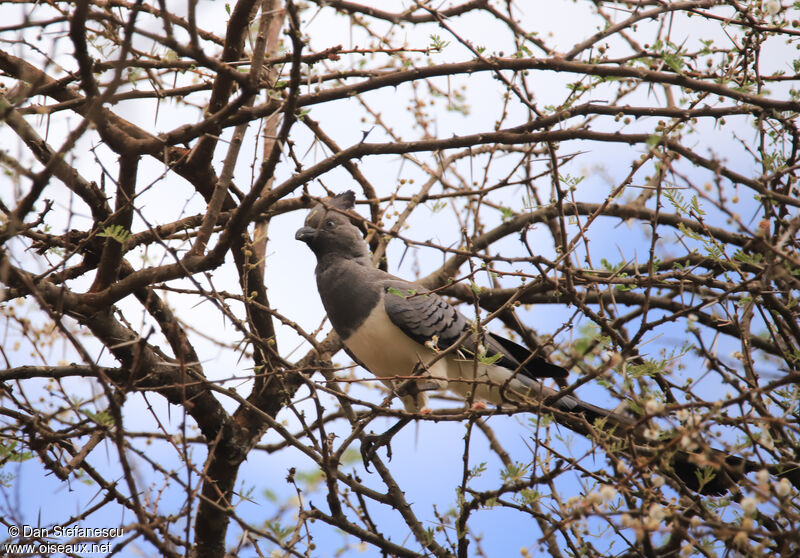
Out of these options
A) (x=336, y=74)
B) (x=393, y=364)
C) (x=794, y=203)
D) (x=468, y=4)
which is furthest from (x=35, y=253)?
(x=794, y=203)

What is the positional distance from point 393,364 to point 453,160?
2.22 metres

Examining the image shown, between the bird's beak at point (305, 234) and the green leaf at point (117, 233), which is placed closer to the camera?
the green leaf at point (117, 233)

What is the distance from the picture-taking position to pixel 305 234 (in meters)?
5.61

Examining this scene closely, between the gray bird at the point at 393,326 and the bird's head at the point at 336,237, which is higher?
the bird's head at the point at 336,237

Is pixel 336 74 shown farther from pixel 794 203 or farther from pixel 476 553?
pixel 476 553

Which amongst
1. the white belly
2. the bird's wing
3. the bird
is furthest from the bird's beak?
the white belly

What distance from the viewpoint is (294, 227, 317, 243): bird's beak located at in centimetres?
561

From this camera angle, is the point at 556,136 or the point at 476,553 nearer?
the point at 556,136

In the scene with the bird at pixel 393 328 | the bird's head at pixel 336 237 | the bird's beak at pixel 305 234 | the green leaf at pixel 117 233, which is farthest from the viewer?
the bird's head at pixel 336 237

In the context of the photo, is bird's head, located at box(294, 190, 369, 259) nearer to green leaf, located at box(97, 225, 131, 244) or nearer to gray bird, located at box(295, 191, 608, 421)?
gray bird, located at box(295, 191, 608, 421)

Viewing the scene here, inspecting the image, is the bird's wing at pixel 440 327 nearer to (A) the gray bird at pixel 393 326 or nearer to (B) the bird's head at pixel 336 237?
(A) the gray bird at pixel 393 326

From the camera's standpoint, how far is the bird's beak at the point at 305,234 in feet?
18.4

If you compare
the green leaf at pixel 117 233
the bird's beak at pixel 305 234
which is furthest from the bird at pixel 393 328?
the green leaf at pixel 117 233

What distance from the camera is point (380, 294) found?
543 cm
